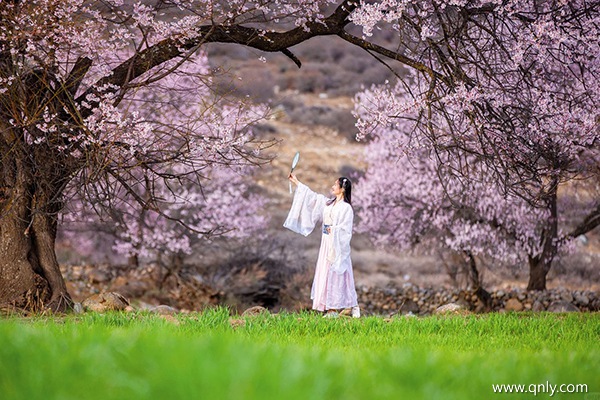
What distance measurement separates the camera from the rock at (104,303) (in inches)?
449

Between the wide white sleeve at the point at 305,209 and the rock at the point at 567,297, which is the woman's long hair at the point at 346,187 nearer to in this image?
the wide white sleeve at the point at 305,209

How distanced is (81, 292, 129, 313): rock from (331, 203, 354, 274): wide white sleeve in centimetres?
327

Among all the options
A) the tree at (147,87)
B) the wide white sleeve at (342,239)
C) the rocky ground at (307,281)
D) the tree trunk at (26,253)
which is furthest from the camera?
the rocky ground at (307,281)

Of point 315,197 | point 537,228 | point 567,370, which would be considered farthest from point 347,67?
point 567,370

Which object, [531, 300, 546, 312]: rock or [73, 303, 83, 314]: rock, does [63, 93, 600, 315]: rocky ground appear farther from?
[73, 303, 83, 314]: rock

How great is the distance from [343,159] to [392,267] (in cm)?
1180

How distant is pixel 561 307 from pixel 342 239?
712cm

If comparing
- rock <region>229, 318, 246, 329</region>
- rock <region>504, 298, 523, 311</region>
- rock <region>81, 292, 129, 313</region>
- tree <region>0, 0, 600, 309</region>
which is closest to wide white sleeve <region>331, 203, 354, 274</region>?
tree <region>0, 0, 600, 309</region>

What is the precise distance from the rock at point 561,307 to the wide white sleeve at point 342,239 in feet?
22.1

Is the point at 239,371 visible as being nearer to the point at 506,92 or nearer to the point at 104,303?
the point at 506,92

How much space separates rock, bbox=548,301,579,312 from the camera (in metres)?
16.1

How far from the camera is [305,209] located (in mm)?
12047

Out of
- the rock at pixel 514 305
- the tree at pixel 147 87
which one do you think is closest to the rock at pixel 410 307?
the rock at pixel 514 305

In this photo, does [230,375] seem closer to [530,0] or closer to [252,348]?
[252,348]
